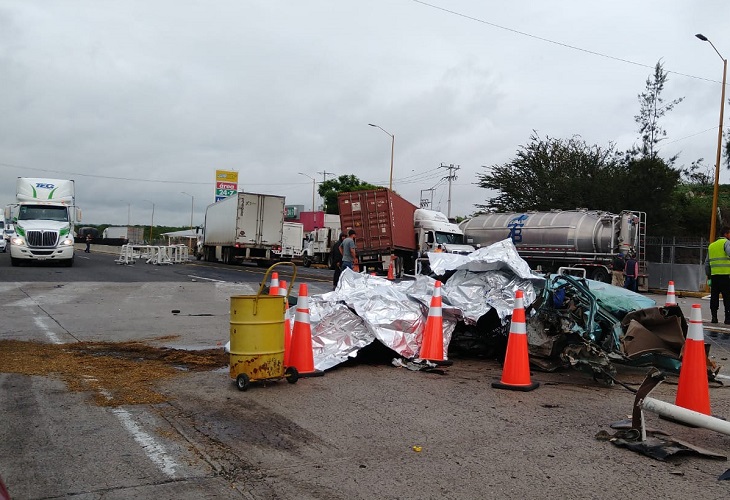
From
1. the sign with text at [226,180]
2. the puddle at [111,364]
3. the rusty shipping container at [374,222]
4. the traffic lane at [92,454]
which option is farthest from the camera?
the sign with text at [226,180]

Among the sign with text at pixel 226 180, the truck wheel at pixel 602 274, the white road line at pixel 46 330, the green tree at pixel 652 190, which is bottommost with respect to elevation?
the white road line at pixel 46 330

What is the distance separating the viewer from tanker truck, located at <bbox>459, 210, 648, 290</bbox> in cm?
2678

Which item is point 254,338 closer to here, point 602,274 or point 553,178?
point 602,274

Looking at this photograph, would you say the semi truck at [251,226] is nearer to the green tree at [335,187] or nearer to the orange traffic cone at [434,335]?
the orange traffic cone at [434,335]

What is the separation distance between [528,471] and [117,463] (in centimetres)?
267

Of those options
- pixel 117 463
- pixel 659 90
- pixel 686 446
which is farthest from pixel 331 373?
pixel 659 90

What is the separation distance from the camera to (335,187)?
80.3 m

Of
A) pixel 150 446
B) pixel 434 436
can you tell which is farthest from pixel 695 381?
pixel 150 446

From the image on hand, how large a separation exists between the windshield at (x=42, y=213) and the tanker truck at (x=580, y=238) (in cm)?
1878

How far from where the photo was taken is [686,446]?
4.43 meters

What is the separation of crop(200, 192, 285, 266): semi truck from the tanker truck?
12640 millimetres

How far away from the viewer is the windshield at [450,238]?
100ft

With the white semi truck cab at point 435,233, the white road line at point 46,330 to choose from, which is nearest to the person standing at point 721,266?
the white road line at point 46,330

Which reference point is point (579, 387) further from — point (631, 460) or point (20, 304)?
point (20, 304)
